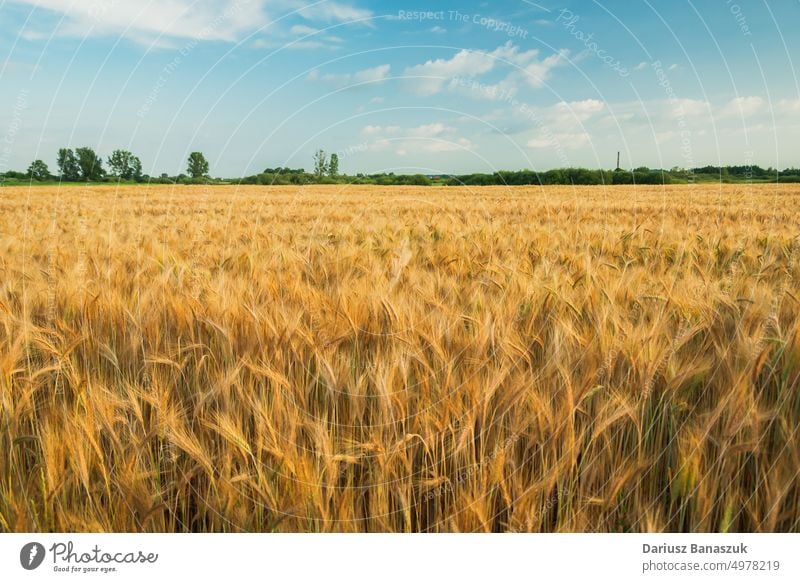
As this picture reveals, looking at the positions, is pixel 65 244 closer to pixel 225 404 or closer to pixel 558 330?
pixel 225 404

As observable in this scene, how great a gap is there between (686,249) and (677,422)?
8.63 feet

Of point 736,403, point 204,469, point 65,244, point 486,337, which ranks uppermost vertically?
point 65,244

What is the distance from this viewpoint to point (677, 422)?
1.39 m

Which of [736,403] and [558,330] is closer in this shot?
[736,403]

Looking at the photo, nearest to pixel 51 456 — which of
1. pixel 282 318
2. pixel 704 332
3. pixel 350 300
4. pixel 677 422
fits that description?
pixel 282 318

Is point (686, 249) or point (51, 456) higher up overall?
point (686, 249)

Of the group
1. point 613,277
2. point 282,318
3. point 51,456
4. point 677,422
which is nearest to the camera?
point 51,456
